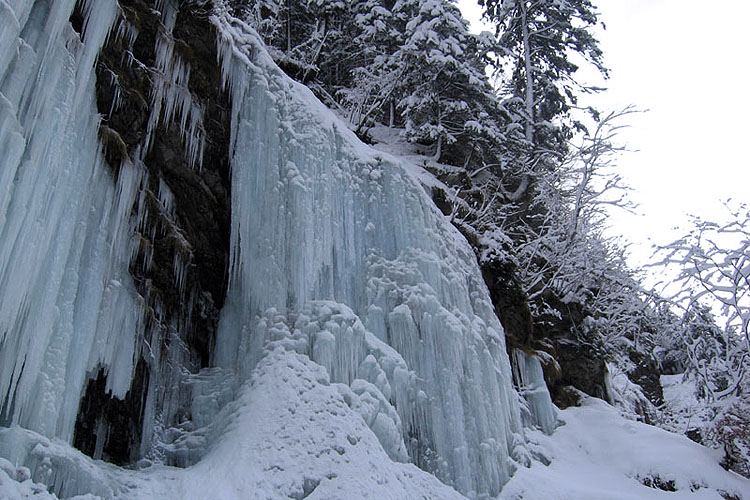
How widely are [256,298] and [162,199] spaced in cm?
188

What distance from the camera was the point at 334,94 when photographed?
1683cm

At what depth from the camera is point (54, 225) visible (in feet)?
16.7

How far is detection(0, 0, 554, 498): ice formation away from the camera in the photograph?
4.84m

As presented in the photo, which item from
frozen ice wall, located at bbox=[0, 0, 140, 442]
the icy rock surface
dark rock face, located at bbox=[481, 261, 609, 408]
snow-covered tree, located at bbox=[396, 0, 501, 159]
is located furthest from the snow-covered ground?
snow-covered tree, located at bbox=[396, 0, 501, 159]

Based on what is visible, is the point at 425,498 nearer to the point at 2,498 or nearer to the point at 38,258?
the point at 2,498

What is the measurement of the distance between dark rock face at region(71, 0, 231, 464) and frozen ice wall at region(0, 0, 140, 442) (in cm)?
37

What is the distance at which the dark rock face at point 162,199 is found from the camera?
6543 millimetres

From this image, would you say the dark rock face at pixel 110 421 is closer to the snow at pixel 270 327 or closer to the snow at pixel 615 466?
the snow at pixel 270 327

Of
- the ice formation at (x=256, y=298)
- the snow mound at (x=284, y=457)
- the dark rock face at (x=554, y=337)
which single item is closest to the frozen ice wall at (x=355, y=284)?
the ice formation at (x=256, y=298)

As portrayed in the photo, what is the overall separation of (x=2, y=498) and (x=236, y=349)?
3.44 metres

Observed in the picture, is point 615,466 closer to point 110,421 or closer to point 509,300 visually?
point 509,300

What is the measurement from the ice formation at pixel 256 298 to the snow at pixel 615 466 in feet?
2.70

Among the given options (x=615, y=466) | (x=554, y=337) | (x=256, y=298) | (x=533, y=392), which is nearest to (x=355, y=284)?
(x=256, y=298)

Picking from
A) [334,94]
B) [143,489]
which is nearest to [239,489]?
[143,489]
